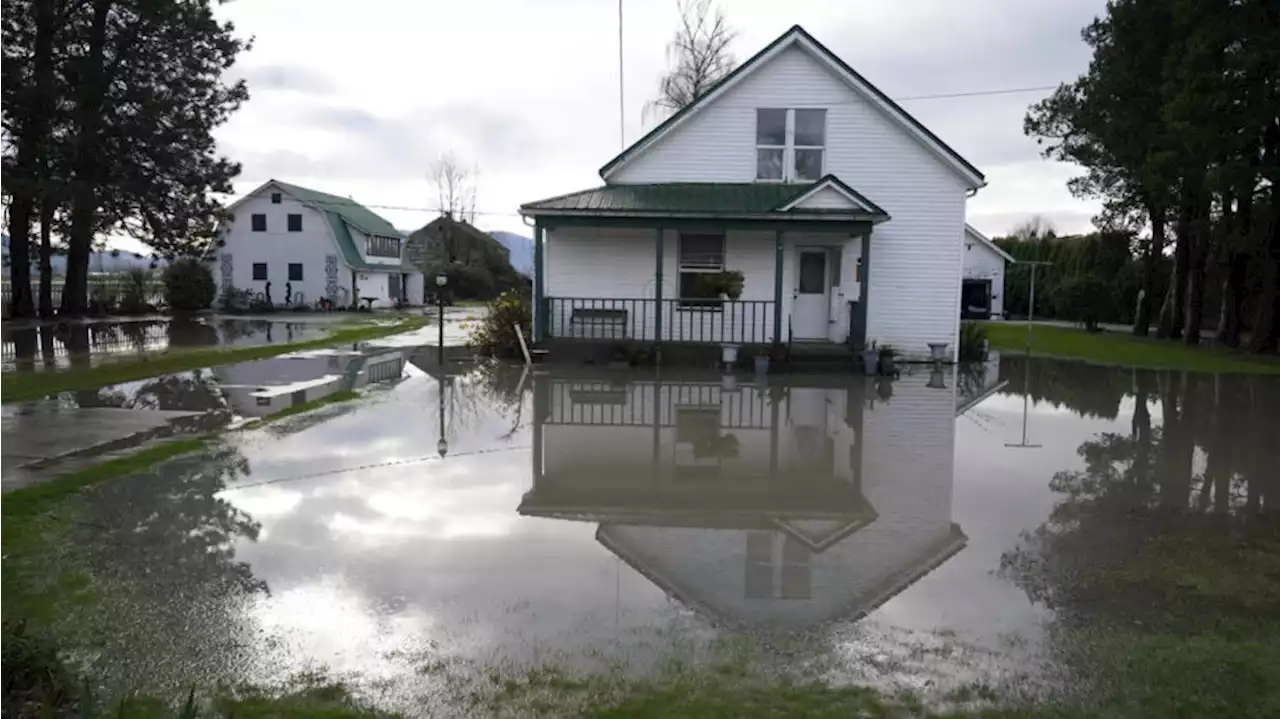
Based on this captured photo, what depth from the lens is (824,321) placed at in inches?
837

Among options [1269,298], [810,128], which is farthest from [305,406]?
[1269,298]

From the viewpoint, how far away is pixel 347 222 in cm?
5397

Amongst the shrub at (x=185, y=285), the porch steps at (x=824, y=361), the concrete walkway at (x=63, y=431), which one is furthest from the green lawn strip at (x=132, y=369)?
the shrub at (x=185, y=285)

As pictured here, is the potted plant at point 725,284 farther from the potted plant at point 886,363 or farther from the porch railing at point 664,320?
the potted plant at point 886,363

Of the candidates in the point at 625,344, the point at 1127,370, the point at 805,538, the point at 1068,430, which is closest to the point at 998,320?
the point at 1127,370

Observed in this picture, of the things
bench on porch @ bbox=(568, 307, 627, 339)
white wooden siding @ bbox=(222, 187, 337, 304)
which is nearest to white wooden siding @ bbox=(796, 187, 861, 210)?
bench on porch @ bbox=(568, 307, 627, 339)

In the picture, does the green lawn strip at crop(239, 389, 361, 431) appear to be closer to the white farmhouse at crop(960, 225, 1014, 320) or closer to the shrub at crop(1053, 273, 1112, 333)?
the shrub at crop(1053, 273, 1112, 333)

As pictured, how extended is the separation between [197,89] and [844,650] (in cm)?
3496

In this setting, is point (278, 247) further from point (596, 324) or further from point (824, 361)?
point (824, 361)

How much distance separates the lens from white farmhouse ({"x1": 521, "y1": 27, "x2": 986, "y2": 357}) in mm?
20641

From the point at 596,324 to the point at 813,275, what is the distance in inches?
206

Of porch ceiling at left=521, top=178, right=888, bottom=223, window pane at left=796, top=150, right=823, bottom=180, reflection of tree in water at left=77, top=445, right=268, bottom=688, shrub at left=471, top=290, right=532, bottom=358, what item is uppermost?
window pane at left=796, top=150, right=823, bottom=180

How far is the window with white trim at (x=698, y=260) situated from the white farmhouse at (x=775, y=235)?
0.09 ft

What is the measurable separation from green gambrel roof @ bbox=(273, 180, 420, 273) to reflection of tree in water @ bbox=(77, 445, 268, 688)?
45.5 metres
